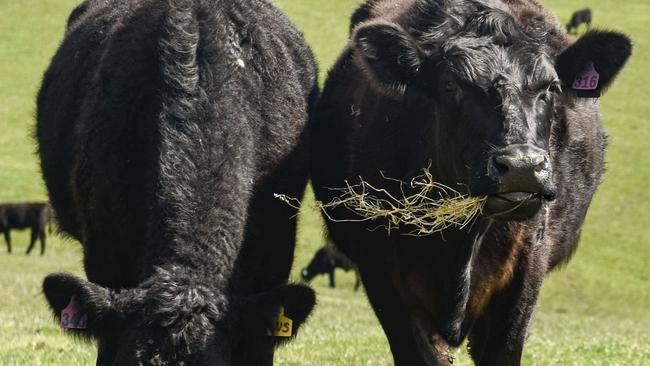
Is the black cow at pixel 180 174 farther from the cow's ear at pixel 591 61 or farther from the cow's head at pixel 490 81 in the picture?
the cow's ear at pixel 591 61

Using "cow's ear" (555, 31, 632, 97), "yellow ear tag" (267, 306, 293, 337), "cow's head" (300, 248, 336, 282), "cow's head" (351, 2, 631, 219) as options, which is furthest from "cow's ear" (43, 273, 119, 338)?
"cow's head" (300, 248, 336, 282)

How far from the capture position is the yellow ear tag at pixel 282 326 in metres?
6.48

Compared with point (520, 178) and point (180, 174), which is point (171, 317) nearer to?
point (180, 174)

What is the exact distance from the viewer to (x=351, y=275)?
4028cm

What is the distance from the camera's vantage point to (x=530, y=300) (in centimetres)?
812

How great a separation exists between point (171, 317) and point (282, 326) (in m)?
0.75

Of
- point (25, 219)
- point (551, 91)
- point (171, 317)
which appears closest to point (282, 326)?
point (171, 317)

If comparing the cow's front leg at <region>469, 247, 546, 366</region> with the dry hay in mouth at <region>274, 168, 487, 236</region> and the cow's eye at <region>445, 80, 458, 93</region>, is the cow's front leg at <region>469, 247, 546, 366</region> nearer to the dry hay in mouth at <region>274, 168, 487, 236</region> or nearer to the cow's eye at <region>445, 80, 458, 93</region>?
the dry hay in mouth at <region>274, 168, 487, 236</region>

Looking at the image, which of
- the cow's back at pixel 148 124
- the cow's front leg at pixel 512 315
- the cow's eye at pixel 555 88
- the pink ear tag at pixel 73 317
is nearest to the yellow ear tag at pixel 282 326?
the cow's back at pixel 148 124

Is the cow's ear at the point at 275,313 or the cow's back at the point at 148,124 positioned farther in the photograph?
the cow's back at the point at 148,124

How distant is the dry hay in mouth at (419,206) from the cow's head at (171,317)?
1.28 meters

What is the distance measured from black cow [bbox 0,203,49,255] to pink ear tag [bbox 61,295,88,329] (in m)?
33.9

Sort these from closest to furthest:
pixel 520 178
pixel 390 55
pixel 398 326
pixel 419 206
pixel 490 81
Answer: pixel 520 178, pixel 490 81, pixel 419 206, pixel 390 55, pixel 398 326

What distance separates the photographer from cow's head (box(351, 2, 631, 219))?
21.7 ft
